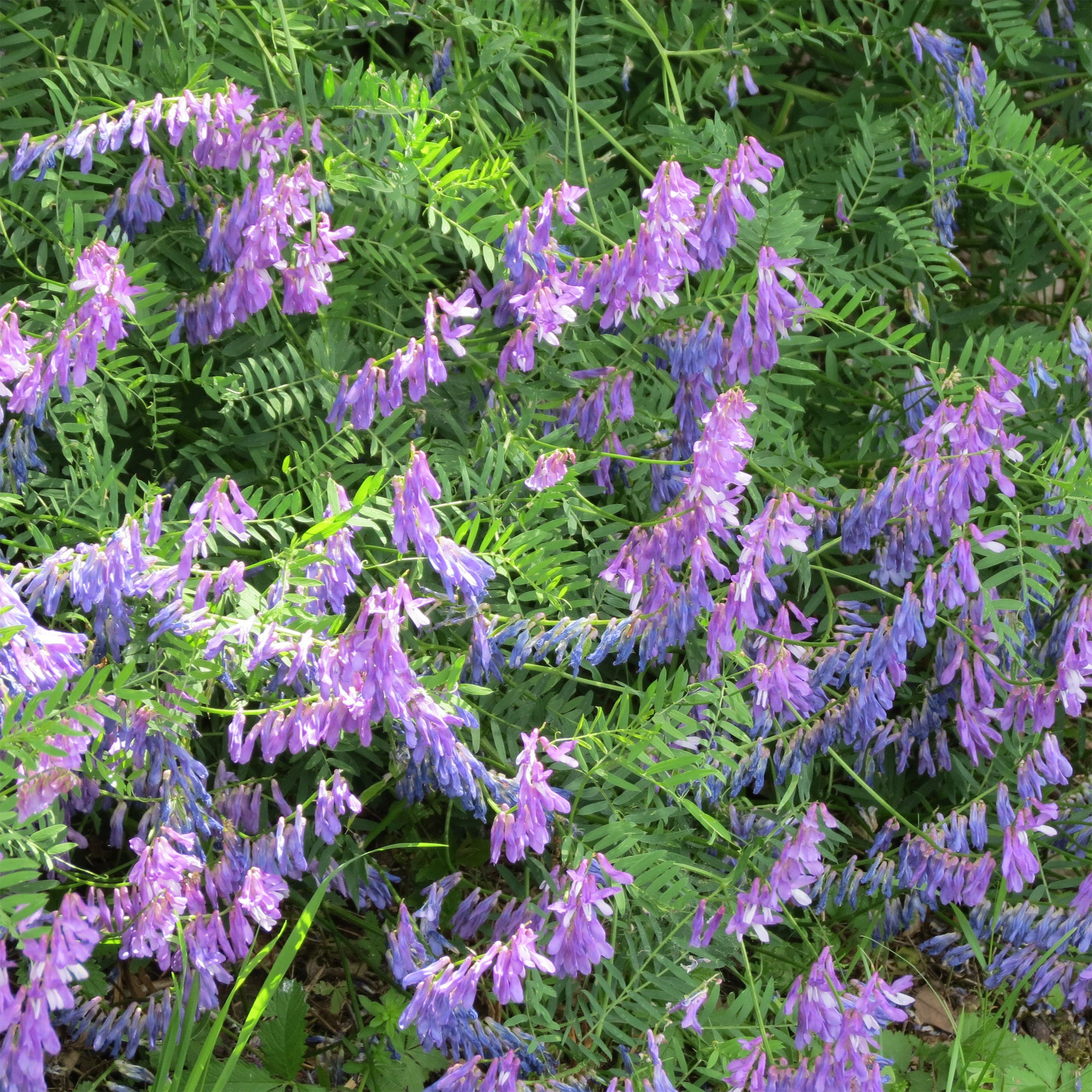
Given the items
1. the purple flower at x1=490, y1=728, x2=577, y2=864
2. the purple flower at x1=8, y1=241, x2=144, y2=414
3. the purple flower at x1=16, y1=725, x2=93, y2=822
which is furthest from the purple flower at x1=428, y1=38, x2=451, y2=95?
the purple flower at x1=16, y1=725, x2=93, y2=822

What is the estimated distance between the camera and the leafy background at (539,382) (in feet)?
6.83

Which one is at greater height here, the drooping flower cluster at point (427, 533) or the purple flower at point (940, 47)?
the purple flower at point (940, 47)

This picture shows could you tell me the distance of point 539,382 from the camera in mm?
2393

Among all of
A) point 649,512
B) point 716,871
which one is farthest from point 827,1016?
point 649,512

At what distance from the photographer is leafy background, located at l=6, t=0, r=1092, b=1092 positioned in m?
2.08

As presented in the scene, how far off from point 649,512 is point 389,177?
77 cm

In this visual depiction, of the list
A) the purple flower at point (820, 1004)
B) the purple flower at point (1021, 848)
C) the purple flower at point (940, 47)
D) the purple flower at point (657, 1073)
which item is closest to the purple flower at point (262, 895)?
the purple flower at point (657, 1073)

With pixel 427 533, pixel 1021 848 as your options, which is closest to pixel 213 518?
pixel 427 533

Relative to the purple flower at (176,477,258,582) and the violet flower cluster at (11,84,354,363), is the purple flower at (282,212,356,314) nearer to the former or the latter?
the violet flower cluster at (11,84,354,363)

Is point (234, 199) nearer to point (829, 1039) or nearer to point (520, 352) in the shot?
point (520, 352)

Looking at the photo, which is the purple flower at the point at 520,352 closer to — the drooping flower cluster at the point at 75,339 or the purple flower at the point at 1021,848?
the drooping flower cluster at the point at 75,339

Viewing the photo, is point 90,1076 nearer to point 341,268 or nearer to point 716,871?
point 716,871

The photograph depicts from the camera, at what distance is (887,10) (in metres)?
3.05

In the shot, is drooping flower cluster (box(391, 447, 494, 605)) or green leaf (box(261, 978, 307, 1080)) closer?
drooping flower cluster (box(391, 447, 494, 605))
